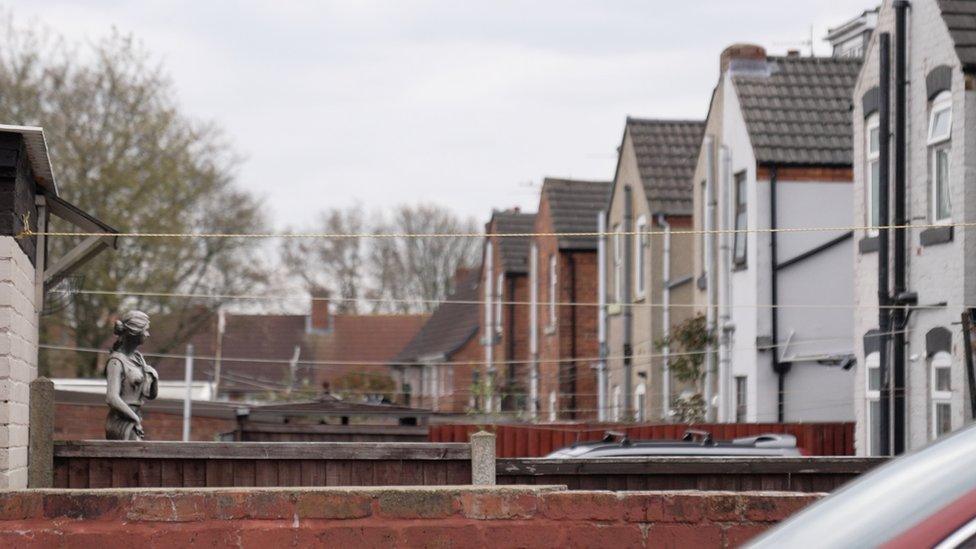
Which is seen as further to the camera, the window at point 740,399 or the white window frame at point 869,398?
the window at point 740,399

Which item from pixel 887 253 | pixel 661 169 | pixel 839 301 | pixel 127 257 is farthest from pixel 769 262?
pixel 127 257

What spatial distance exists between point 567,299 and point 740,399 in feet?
41.2

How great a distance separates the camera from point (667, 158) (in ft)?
107

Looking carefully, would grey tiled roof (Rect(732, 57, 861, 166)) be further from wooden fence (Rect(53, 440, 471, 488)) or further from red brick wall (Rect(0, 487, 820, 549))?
red brick wall (Rect(0, 487, 820, 549))

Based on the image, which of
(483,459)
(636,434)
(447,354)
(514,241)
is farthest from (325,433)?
(447,354)

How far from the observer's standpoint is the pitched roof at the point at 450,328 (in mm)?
54594

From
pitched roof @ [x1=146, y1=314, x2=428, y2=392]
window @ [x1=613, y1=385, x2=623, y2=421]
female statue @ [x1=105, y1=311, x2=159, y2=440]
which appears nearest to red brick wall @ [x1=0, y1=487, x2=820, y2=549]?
female statue @ [x1=105, y1=311, x2=159, y2=440]

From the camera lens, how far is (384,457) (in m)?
12.5

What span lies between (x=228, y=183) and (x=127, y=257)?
14.3ft

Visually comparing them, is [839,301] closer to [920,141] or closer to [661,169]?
[920,141]

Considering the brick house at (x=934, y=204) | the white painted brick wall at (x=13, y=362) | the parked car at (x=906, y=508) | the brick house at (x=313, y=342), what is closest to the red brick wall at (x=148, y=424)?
the brick house at (x=934, y=204)

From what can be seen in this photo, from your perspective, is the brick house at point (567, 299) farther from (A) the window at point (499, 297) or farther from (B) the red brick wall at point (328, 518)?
(B) the red brick wall at point (328, 518)

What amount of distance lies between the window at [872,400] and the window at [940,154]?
2703mm

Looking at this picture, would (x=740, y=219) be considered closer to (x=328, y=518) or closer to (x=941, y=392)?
(x=941, y=392)
